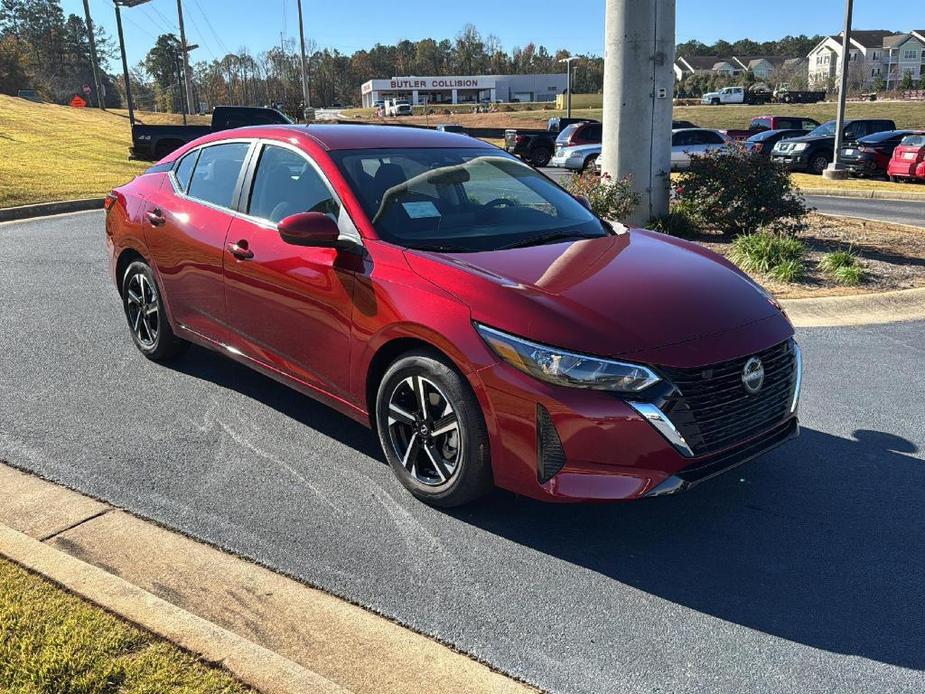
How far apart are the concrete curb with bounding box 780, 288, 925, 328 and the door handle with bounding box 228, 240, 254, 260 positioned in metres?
4.68

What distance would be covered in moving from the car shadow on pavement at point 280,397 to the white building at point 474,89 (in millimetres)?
126461

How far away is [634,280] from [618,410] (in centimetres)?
82

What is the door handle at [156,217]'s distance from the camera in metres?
5.40

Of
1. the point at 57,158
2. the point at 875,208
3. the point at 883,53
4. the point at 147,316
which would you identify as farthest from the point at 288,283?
the point at 883,53

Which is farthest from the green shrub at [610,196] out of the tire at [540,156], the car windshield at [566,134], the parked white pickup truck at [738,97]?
the parked white pickup truck at [738,97]

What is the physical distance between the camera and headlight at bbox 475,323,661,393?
3180mm

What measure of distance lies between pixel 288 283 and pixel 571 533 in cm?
195

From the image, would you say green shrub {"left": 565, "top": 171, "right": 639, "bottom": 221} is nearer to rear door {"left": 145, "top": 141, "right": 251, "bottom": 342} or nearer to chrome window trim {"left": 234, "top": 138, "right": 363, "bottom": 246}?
rear door {"left": 145, "top": 141, "right": 251, "bottom": 342}

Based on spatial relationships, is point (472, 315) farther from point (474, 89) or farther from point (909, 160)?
point (474, 89)

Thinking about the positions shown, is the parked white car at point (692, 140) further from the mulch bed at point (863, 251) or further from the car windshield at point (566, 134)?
the mulch bed at point (863, 251)

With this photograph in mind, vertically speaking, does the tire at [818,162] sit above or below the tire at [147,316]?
below

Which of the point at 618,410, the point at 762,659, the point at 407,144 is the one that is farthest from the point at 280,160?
the point at 762,659

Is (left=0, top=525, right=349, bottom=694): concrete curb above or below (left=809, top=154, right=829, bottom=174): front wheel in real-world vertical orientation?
above

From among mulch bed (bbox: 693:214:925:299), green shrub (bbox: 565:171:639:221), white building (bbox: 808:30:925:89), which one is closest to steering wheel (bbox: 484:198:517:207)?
mulch bed (bbox: 693:214:925:299)
